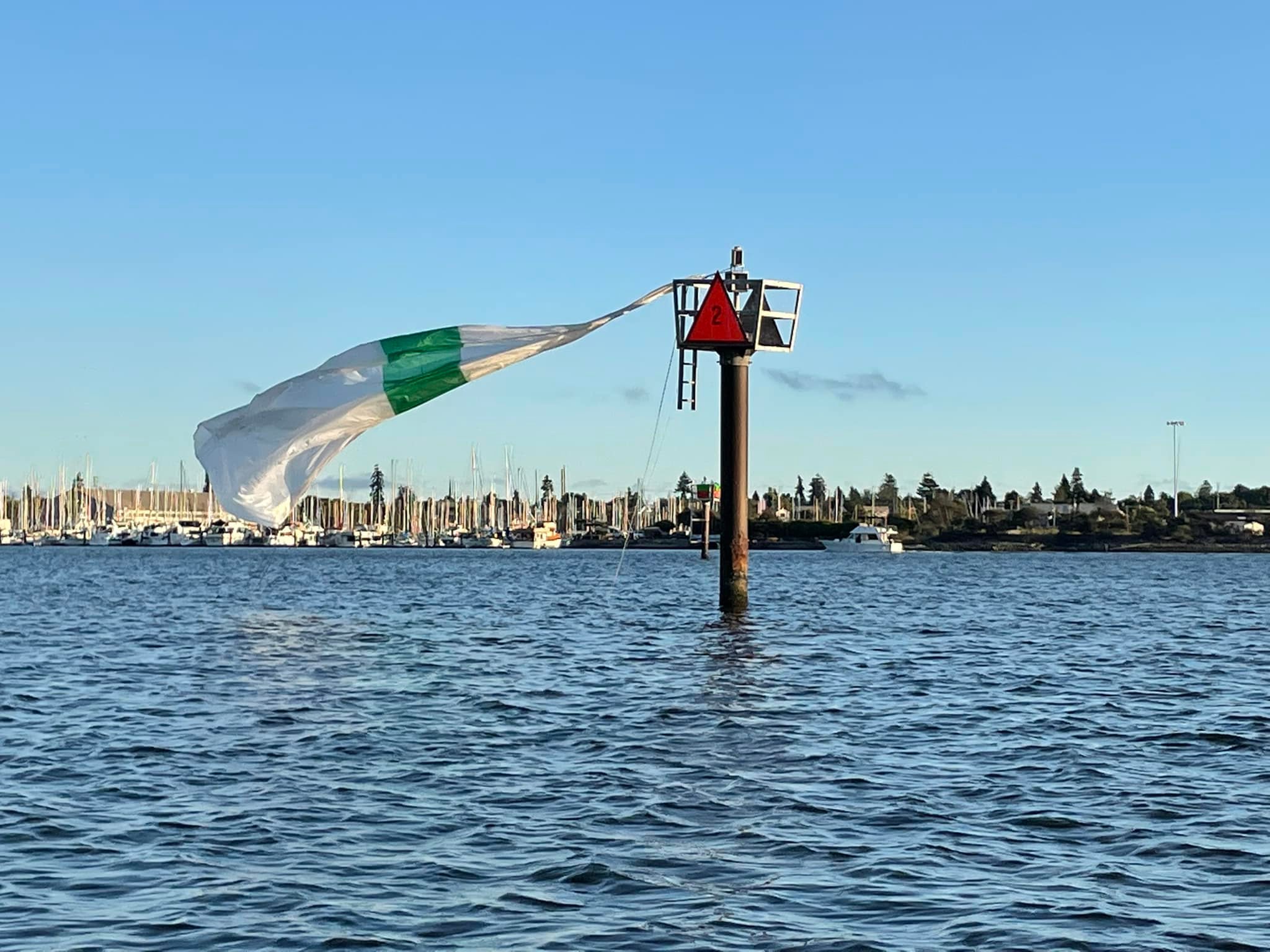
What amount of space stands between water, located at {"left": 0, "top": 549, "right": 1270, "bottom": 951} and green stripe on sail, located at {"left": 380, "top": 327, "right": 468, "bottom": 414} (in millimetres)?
5156

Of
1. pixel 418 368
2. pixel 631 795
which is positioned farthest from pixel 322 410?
pixel 631 795

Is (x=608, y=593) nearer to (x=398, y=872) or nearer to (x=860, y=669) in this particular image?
(x=860, y=669)

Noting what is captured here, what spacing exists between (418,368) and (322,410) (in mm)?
1967

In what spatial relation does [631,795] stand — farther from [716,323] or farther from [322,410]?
[716,323]

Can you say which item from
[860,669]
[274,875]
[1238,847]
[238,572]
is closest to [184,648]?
[860,669]

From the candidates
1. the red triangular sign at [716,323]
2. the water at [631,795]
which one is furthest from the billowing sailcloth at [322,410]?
the red triangular sign at [716,323]

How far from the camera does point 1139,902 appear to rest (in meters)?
11.7

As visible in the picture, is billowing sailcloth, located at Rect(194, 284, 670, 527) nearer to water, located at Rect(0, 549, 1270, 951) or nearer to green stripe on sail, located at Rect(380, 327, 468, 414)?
green stripe on sail, located at Rect(380, 327, 468, 414)

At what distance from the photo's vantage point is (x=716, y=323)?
124 ft

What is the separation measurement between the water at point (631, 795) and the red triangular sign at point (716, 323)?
7.14m

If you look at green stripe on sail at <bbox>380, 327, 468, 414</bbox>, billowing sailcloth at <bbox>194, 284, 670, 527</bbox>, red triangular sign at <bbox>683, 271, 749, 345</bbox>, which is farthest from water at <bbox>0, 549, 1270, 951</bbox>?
red triangular sign at <bbox>683, 271, 749, 345</bbox>

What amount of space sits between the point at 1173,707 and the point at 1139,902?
13016mm

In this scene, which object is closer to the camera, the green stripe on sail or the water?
the water

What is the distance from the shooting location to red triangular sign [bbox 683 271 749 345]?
3775cm
